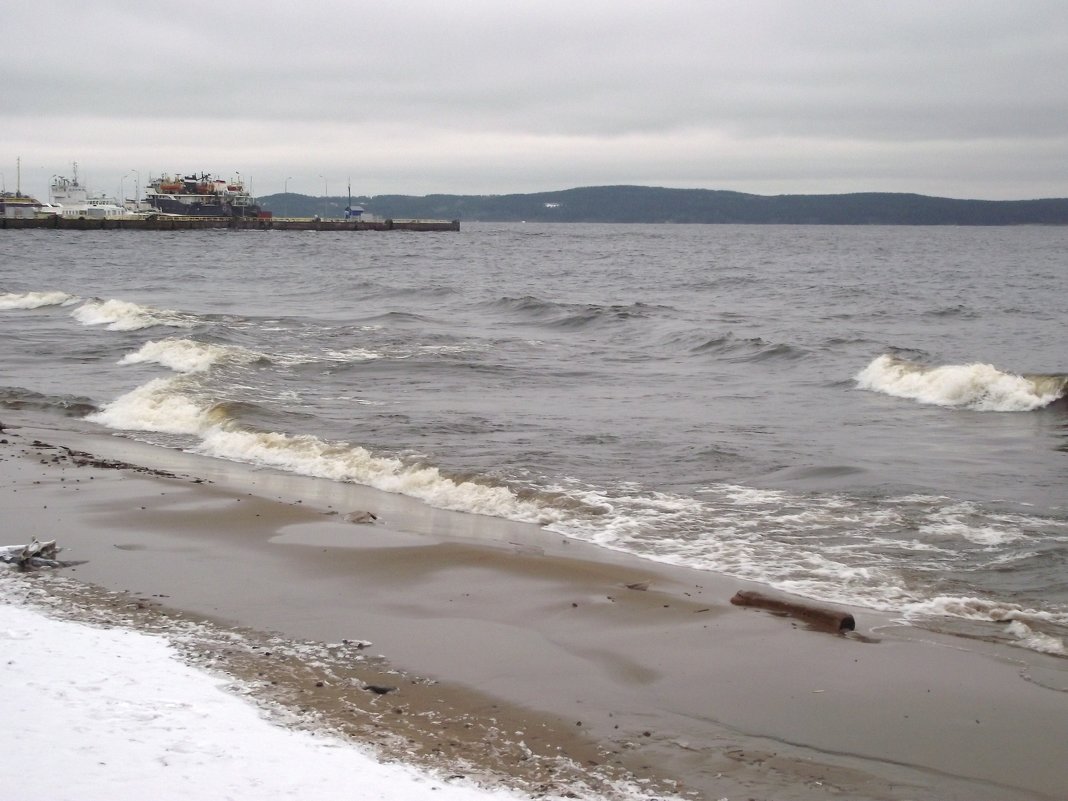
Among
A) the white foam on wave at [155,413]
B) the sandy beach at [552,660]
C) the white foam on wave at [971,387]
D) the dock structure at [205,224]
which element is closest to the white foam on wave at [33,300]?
the white foam on wave at [155,413]

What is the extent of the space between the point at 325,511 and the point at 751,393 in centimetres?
1039

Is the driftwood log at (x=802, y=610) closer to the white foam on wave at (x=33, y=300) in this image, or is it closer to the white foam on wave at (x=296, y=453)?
the white foam on wave at (x=296, y=453)

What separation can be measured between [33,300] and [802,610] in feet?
106

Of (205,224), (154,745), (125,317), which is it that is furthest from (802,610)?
(205,224)

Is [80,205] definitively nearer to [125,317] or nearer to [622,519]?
[125,317]

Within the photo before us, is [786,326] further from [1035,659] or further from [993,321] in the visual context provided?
[1035,659]

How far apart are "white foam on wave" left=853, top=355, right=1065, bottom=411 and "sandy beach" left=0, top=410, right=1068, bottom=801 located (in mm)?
11457

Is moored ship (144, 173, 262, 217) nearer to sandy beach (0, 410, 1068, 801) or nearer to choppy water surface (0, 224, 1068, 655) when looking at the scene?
choppy water surface (0, 224, 1068, 655)

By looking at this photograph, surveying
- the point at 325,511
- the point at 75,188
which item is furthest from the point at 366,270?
the point at 75,188

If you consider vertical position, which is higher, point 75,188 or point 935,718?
point 75,188

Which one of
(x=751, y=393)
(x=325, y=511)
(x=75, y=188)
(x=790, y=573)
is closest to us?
(x=790, y=573)

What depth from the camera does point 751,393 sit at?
1941cm

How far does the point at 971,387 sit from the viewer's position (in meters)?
19.3

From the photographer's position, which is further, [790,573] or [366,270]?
[366,270]
